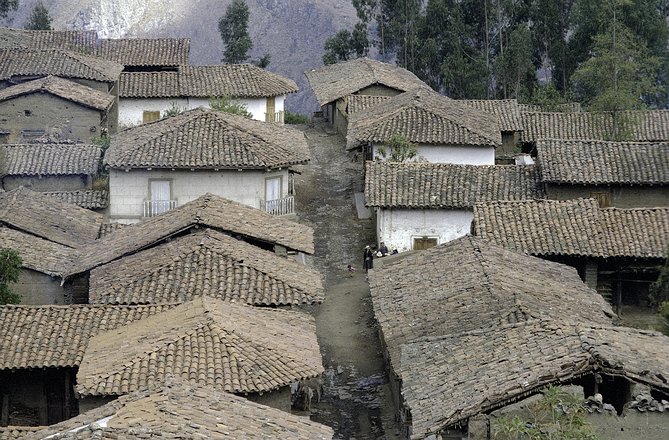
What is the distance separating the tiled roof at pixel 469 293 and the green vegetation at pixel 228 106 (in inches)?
803

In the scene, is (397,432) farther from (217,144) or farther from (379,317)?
(217,144)

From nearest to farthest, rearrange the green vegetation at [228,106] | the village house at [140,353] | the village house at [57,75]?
the village house at [140,353], the village house at [57,75], the green vegetation at [228,106]

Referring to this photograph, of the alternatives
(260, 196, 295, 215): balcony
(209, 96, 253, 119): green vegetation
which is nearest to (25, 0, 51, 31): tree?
(209, 96, 253, 119): green vegetation

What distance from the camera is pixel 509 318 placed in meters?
25.9

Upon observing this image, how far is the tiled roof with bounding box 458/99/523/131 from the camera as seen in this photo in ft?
188

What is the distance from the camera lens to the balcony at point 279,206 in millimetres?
42531

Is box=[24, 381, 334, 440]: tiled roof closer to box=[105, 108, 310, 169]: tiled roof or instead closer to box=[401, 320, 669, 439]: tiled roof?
box=[401, 320, 669, 439]: tiled roof

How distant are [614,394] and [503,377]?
5.83ft

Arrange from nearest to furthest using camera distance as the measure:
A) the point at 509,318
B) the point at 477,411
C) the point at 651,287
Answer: the point at 477,411, the point at 509,318, the point at 651,287

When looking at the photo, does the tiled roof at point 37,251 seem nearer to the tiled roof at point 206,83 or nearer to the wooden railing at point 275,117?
the tiled roof at point 206,83

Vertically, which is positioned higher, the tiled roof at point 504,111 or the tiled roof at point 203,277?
the tiled roof at point 504,111

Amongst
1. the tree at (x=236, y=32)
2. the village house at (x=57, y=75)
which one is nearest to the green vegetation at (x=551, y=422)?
the village house at (x=57, y=75)

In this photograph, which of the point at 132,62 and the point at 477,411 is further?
the point at 132,62

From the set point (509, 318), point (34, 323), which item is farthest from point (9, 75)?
point (509, 318)
